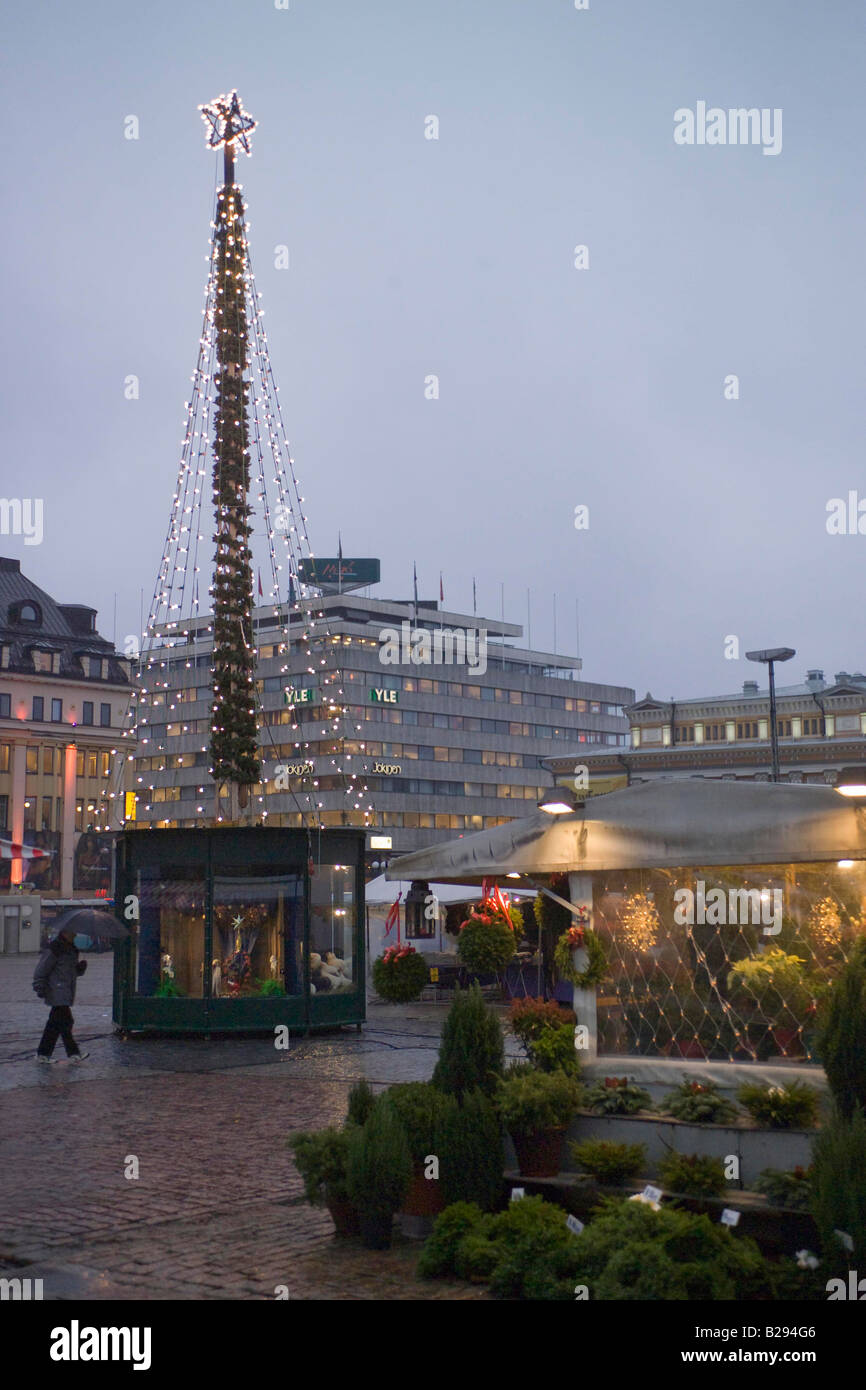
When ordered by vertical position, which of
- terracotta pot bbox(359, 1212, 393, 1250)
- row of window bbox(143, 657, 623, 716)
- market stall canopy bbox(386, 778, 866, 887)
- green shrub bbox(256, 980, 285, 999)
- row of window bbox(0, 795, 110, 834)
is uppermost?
row of window bbox(143, 657, 623, 716)

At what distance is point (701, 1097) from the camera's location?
28.4 ft

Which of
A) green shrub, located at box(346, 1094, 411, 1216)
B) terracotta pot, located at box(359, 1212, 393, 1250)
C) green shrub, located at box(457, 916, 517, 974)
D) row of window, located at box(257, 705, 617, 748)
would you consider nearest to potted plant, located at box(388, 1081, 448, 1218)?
green shrub, located at box(346, 1094, 411, 1216)

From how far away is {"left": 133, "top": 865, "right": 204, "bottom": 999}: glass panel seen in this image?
2312 cm

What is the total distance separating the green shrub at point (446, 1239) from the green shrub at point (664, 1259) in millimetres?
962

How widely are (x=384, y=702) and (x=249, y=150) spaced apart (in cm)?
9001

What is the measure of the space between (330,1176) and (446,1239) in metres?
1.12

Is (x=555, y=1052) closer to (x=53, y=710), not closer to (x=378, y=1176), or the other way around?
(x=378, y=1176)

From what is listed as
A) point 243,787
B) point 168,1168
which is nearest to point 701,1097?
point 168,1168

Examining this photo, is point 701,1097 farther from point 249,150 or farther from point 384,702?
point 384,702

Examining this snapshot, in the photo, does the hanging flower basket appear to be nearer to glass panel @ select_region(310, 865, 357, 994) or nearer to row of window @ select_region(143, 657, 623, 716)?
glass panel @ select_region(310, 865, 357, 994)

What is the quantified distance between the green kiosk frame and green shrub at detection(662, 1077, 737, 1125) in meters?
14.6

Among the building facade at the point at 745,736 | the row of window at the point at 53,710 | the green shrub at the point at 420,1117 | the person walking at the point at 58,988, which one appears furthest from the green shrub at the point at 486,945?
the row of window at the point at 53,710

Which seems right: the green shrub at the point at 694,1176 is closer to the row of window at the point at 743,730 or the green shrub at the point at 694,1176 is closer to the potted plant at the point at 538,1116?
the potted plant at the point at 538,1116

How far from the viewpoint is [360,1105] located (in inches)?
378
